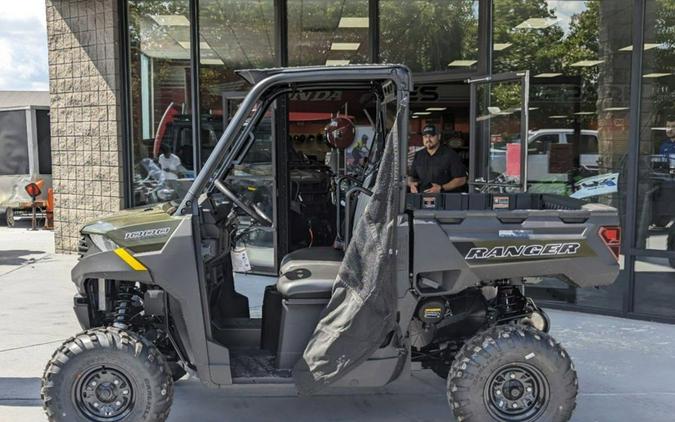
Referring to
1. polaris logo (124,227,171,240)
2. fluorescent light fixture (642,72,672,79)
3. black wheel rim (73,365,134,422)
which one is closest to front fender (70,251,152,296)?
polaris logo (124,227,171,240)

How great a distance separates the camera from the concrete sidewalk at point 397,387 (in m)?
3.93

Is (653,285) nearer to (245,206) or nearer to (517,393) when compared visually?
(517,393)

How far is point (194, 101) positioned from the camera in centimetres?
833

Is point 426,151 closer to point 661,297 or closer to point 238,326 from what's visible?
point 661,297

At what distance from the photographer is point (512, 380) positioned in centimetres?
341

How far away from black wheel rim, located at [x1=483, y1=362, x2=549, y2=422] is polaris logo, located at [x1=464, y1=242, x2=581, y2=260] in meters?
0.61

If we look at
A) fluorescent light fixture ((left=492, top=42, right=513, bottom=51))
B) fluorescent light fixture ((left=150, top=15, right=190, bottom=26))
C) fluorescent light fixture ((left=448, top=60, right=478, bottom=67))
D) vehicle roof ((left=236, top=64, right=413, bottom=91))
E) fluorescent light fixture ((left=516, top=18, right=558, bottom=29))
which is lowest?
vehicle roof ((left=236, top=64, right=413, bottom=91))

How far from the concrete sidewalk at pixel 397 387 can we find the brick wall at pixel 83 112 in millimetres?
2877

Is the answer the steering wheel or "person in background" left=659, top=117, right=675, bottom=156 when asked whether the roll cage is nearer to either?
the steering wheel

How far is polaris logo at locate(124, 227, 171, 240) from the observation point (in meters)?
3.33

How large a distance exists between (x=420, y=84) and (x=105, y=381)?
20.4ft

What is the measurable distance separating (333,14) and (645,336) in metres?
5.48

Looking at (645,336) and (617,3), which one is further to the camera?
(617,3)

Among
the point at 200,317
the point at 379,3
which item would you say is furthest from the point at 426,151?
the point at 200,317
